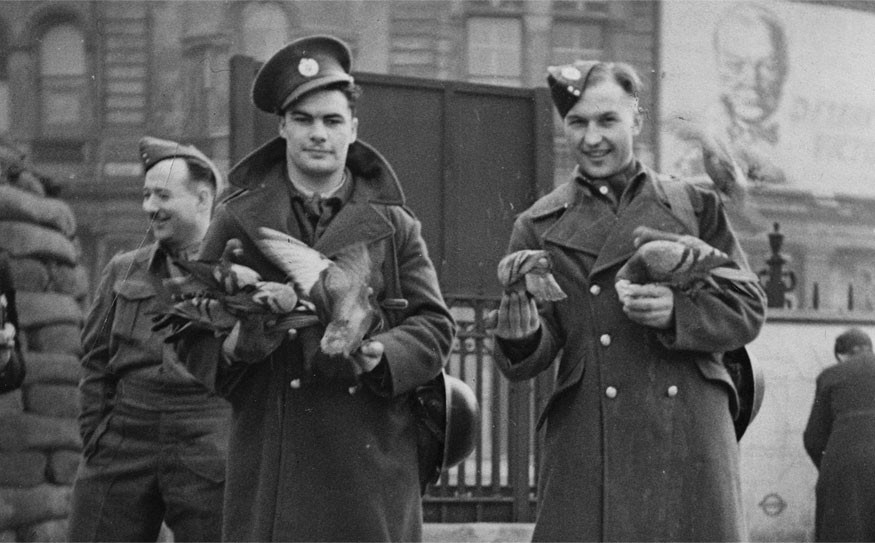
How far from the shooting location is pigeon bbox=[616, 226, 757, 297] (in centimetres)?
433

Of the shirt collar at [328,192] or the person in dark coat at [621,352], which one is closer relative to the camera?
the person in dark coat at [621,352]

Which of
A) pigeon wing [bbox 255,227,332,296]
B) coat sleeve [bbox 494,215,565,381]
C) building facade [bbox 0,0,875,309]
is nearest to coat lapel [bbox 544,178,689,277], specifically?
coat sleeve [bbox 494,215,565,381]

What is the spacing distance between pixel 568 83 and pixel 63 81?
2463 centimetres

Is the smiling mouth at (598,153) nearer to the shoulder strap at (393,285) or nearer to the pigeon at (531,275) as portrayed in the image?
the pigeon at (531,275)

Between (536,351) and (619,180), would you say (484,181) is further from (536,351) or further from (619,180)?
(536,351)

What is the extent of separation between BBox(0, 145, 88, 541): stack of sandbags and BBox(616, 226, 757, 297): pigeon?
6.85 m

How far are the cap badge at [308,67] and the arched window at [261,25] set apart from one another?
22026mm

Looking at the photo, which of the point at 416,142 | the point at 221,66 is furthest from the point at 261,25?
the point at 416,142

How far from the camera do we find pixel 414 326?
15.1ft

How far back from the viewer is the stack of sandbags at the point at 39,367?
34.6 feet

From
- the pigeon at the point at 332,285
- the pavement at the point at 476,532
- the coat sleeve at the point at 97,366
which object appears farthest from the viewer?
the pavement at the point at 476,532

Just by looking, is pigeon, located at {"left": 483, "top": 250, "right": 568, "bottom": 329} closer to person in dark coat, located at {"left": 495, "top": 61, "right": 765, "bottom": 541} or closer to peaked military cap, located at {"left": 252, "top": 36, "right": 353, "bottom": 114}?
person in dark coat, located at {"left": 495, "top": 61, "right": 765, "bottom": 541}

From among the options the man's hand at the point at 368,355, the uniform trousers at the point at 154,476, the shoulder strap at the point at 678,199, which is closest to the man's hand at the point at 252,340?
the man's hand at the point at 368,355

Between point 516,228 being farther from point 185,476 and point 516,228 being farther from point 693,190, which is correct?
point 185,476
